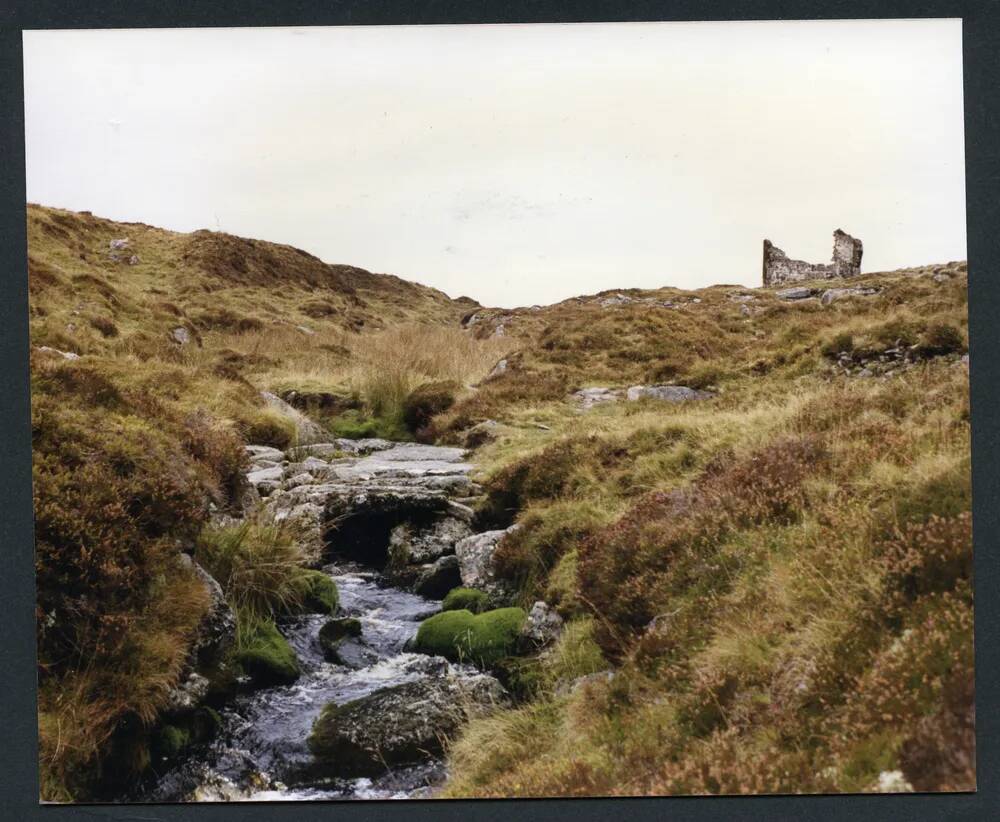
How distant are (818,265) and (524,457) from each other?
3450mm

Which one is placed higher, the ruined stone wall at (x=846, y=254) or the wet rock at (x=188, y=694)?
the ruined stone wall at (x=846, y=254)

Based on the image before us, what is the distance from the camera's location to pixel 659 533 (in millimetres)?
Answer: 5730

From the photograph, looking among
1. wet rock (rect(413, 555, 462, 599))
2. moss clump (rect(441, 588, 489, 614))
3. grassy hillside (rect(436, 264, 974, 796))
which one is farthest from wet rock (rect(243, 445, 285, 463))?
moss clump (rect(441, 588, 489, 614))

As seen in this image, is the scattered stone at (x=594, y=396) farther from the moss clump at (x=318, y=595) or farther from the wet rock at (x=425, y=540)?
the moss clump at (x=318, y=595)

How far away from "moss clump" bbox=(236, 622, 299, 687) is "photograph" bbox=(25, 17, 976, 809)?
0.09 ft

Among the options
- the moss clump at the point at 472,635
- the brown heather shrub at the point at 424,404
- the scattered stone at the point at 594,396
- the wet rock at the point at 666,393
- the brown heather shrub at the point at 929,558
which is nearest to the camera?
the brown heather shrub at the point at 929,558

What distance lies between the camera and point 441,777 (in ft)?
17.4

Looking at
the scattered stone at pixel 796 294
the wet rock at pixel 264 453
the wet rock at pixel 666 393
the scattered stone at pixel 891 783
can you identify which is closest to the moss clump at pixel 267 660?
the wet rock at pixel 264 453

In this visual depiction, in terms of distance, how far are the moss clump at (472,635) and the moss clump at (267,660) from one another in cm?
103

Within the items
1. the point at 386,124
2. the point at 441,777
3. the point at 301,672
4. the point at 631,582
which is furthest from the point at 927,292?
the point at 301,672

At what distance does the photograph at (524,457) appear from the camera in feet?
15.5

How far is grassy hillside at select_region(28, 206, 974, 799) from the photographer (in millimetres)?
4418

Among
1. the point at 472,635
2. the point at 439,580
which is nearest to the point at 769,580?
the point at 472,635

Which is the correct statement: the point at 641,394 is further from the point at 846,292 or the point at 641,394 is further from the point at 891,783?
the point at 891,783
